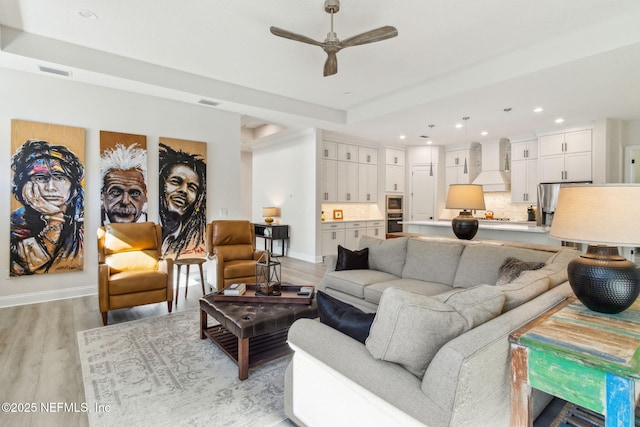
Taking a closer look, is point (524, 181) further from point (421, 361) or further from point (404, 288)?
point (421, 361)

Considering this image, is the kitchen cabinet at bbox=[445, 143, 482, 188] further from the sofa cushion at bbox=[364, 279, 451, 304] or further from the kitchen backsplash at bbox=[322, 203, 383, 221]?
the sofa cushion at bbox=[364, 279, 451, 304]

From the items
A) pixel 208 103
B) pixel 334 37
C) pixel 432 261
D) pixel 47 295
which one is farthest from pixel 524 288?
pixel 47 295

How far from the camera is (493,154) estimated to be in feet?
26.0

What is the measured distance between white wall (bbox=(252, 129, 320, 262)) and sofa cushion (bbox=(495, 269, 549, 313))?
207 inches

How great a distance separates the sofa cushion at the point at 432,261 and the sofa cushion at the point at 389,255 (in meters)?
0.07

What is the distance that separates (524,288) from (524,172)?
6.65m

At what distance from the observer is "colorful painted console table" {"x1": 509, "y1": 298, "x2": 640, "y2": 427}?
1.12 m

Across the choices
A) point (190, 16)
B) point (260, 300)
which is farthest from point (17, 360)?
point (190, 16)

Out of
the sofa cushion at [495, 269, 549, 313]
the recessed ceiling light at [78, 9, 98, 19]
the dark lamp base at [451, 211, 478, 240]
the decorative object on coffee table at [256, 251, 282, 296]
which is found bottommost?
the decorative object on coffee table at [256, 251, 282, 296]

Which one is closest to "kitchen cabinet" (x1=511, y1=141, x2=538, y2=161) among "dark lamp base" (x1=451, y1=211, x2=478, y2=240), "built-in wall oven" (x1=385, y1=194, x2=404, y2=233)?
"built-in wall oven" (x1=385, y1=194, x2=404, y2=233)

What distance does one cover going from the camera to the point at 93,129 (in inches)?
178

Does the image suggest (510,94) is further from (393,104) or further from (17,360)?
(17,360)

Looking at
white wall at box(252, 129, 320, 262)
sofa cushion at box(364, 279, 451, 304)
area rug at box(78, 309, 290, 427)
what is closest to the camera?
area rug at box(78, 309, 290, 427)

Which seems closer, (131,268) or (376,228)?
(131,268)
